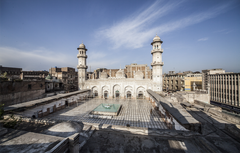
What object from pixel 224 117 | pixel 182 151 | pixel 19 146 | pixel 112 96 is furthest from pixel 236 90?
pixel 19 146

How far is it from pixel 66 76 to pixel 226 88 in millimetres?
44035

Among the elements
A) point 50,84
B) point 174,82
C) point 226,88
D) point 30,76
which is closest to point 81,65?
point 50,84

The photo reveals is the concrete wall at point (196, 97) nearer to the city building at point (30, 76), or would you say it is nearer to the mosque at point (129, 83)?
the mosque at point (129, 83)

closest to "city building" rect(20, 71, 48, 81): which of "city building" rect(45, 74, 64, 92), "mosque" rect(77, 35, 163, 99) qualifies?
"city building" rect(45, 74, 64, 92)

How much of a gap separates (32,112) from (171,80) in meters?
45.9

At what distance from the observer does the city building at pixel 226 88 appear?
21406 mm

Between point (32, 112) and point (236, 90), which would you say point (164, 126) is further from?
point (236, 90)

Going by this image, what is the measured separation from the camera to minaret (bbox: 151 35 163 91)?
20678 mm

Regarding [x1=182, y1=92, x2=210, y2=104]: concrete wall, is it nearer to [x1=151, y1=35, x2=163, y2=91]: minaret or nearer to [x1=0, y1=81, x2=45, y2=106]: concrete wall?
[x1=151, y1=35, x2=163, y2=91]: minaret

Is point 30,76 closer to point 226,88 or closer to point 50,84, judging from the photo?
point 50,84

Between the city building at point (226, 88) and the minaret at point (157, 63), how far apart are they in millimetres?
Result: 17262

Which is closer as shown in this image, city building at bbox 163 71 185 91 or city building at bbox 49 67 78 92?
city building at bbox 49 67 78 92

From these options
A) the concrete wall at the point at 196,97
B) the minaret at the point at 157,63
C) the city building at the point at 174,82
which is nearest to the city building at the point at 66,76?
the minaret at the point at 157,63

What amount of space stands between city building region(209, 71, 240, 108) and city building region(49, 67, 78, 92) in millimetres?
41429
